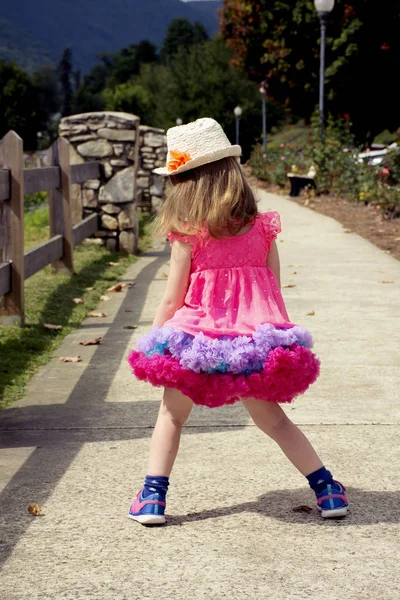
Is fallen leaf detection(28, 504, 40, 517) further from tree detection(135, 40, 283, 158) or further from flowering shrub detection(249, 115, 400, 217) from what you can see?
tree detection(135, 40, 283, 158)

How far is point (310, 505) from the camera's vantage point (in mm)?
3262

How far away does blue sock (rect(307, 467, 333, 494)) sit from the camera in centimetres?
315

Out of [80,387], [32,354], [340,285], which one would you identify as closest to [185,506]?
[80,387]

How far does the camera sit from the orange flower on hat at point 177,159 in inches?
124

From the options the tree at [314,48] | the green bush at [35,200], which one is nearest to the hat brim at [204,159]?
the green bush at [35,200]

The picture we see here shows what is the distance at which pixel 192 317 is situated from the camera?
311 centimetres

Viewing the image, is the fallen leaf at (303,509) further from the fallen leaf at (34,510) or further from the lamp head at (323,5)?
the lamp head at (323,5)

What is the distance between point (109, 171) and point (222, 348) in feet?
25.3

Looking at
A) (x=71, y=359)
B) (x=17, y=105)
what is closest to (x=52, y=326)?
(x=71, y=359)

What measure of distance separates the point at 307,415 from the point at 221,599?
1.90 meters

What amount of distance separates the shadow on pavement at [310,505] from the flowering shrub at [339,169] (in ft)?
32.3

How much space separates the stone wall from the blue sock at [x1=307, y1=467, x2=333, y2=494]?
7.46m

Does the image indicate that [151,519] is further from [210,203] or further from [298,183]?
[298,183]

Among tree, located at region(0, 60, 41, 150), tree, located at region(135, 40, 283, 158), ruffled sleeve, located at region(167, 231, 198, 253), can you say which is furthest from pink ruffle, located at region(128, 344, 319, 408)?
tree, located at region(0, 60, 41, 150)
